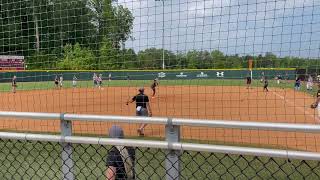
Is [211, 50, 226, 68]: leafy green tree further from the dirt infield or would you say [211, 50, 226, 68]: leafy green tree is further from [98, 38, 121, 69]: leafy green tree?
the dirt infield

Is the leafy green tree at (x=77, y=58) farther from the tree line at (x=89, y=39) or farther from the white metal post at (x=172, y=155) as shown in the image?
the white metal post at (x=172, y=155)

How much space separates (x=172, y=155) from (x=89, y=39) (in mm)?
4261

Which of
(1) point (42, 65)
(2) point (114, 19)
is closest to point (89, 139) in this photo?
(2) point (114, 19)

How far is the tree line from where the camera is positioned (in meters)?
5.44

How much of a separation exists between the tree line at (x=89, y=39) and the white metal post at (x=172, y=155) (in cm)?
284

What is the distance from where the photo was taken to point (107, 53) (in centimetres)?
659

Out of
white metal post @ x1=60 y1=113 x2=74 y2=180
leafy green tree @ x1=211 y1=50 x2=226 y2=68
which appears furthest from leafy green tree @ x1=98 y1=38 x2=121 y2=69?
white metal post @ x1=60 y1=113 x2=74 y2=180

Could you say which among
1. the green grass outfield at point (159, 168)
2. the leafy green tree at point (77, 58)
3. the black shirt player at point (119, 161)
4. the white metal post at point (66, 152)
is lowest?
the green grass outfield at point (159, 168)

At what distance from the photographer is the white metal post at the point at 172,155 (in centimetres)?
246

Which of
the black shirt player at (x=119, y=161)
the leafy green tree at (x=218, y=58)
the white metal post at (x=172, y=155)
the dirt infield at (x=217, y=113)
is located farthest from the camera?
the dirt infield at (x=217, y=113)

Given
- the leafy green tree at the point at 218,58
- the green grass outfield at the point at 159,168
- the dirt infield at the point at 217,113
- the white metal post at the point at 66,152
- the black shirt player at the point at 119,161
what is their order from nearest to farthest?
the white metal post at the point at 66,152 < the black shirt player at the point at 119,161 < the leafy green tree at the point at 218,58 < the green grass outfield at the point at 159,168 < the dirt infield at the point at 217,113

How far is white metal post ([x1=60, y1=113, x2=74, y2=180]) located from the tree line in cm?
273

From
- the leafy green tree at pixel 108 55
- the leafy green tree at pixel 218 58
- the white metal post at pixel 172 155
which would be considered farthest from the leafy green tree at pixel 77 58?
the white metal post at pixel 172 155

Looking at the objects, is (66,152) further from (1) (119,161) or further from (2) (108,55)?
(2) (108,55)
